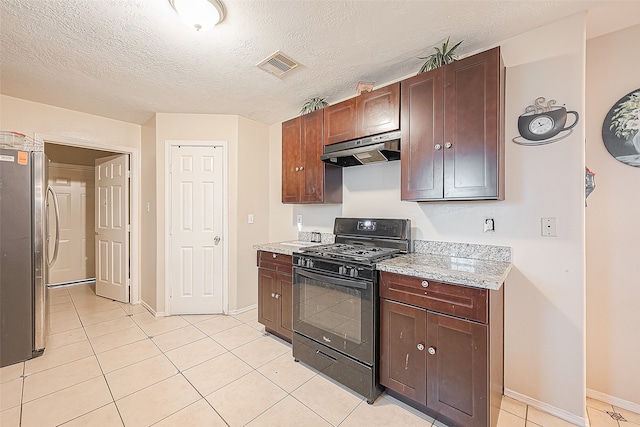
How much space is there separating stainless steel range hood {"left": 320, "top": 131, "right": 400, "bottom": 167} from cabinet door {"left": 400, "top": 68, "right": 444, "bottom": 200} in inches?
4.1

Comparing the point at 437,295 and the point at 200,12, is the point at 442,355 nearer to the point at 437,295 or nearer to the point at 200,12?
the point at 437,295

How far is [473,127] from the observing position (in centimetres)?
175

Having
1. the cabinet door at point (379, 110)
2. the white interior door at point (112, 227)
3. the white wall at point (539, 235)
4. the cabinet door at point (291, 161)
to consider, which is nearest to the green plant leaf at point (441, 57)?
the cabinet door at point (379, 110)

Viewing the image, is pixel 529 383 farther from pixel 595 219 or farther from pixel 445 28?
pixel 445 28

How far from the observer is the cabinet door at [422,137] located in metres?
1.89

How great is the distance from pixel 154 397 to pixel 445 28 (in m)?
3.23

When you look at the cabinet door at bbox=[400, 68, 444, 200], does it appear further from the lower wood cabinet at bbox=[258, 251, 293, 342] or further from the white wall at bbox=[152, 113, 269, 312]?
the white wall at bbox=[152, 113, 269, 312]

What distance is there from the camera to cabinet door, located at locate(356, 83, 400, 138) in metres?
2.12

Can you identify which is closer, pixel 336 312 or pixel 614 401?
pixel 614 401

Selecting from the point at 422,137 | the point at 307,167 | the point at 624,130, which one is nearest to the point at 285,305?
the point at 307,167

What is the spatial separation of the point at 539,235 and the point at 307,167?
2.00 metres

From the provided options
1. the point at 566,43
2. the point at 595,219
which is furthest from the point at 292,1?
the point at 595,219

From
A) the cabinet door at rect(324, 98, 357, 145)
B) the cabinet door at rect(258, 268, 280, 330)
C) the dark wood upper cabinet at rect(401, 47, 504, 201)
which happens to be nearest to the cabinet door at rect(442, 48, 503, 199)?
the dark wood upper cabinet at rect(401, 47, 504, 201)

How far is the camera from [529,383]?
1.79m
